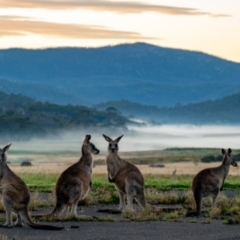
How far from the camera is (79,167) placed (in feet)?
59.5

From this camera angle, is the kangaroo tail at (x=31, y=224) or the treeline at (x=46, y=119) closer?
the kangaroo tail at (x=31, y=224)

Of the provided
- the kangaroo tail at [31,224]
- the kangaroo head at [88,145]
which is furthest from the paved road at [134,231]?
the kangaroo head at [88,145]

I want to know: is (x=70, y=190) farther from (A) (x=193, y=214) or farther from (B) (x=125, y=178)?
(A) (x=193, y=214)

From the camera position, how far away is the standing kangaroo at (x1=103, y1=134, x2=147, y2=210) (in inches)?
734

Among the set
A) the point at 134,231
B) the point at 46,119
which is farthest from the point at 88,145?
the point at 46,119

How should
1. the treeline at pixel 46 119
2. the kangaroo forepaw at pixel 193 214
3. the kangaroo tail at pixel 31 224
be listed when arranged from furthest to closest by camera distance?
1. the treeline at pixel 46 119
2. the kangaroo forepaw at pixel 193 214
3. the kangaroo tail at pixel 31 224

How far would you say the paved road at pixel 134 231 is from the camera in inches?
619

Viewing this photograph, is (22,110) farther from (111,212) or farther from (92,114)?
(111,212)

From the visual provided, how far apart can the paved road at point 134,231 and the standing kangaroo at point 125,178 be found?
4.00ft

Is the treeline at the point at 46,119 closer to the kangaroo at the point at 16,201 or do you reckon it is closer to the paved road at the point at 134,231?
the paved road at the point at 134,231

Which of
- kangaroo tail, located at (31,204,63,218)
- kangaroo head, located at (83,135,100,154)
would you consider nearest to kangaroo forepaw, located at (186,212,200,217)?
kangaroo head, located at (83,135,100,154)

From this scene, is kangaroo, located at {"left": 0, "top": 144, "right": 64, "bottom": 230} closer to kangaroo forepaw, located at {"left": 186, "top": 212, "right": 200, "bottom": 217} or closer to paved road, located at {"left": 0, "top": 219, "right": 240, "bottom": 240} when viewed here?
paved road, located at {"left": 0, "top": 219, "right": 240, "bottom": 240}

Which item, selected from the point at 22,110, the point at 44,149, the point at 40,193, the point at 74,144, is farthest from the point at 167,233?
the point at 22,110

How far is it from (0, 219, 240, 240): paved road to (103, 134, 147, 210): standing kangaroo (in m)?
1.22
